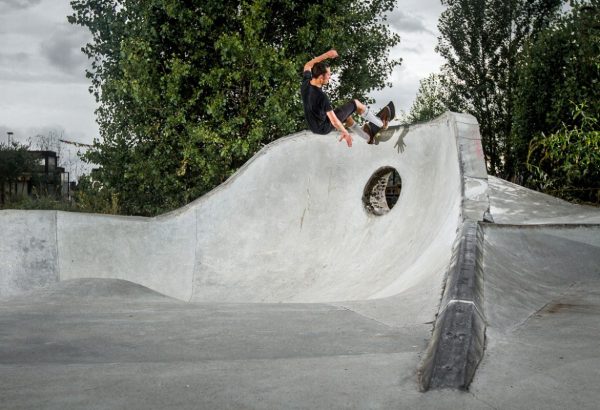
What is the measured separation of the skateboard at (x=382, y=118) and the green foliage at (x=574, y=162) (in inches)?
194

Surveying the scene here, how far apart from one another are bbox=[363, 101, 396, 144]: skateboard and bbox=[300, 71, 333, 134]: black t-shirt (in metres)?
1.15

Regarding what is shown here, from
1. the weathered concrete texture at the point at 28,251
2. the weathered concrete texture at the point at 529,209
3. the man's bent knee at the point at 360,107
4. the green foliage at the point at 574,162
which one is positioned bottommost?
the weathered concrete texture at the point at 28,251

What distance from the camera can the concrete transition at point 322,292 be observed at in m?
3.10

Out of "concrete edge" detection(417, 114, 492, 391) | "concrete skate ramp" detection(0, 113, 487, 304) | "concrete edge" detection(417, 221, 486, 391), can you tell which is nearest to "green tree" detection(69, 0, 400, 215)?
"concrete skate ramp" detection(0, 113, 487, 304)

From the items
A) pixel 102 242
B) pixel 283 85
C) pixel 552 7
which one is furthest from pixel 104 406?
pixel 552 7

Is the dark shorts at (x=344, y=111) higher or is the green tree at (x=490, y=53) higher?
the green tree at (x=490, y=53)

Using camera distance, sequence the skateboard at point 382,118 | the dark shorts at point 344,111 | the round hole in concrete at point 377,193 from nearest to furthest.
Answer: the dark shorts at point 344,111, the skateboard at point 382,118, the round hole in concrete at point 377,193

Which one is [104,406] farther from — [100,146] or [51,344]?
[100,146]

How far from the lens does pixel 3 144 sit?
34250 millimetres

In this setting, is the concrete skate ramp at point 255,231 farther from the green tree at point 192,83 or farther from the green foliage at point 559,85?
the green foliage at point 559,85

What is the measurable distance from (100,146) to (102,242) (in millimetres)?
6437

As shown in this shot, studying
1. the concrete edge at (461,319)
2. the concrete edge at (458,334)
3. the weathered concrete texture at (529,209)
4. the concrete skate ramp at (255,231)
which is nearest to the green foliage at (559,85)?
the weathered concrete texture at (529,209)

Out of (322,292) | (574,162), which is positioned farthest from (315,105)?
(574,162)

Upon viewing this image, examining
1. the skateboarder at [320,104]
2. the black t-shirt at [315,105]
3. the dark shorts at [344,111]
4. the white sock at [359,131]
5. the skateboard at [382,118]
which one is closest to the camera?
the skateboarder at [320,104]
